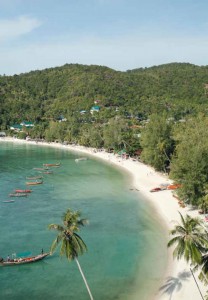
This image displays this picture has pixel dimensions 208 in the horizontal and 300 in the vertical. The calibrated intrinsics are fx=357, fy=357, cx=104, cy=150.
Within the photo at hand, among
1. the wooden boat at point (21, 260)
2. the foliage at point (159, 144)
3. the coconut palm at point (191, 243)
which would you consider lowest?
the wooden boat at point (21, 260)

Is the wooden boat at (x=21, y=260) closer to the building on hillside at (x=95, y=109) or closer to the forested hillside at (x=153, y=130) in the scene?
the forested hillside at (x=153, y=130)

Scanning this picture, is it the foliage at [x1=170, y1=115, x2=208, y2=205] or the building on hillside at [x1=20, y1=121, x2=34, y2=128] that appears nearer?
the foliage at [x1=170, y1=115, x2=208, y2=205]

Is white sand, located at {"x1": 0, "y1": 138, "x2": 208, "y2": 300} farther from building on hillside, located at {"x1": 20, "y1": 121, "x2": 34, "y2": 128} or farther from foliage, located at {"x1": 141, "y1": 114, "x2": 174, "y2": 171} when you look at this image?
building on hillside, located at {"x1": 20, "y1": 121, "x2": 34, "y2": 128}

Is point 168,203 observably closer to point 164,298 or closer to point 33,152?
point 164,298

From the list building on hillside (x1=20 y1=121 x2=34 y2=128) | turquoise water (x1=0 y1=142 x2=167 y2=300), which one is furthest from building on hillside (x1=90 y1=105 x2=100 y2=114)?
turquoise water (x1=0 y1=142 x2=167 y2=300)

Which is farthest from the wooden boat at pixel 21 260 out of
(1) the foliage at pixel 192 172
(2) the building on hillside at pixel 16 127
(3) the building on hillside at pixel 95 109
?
(2) the building on hillside at pixel 16 127

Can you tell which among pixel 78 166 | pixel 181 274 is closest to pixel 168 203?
pixel 181 274
